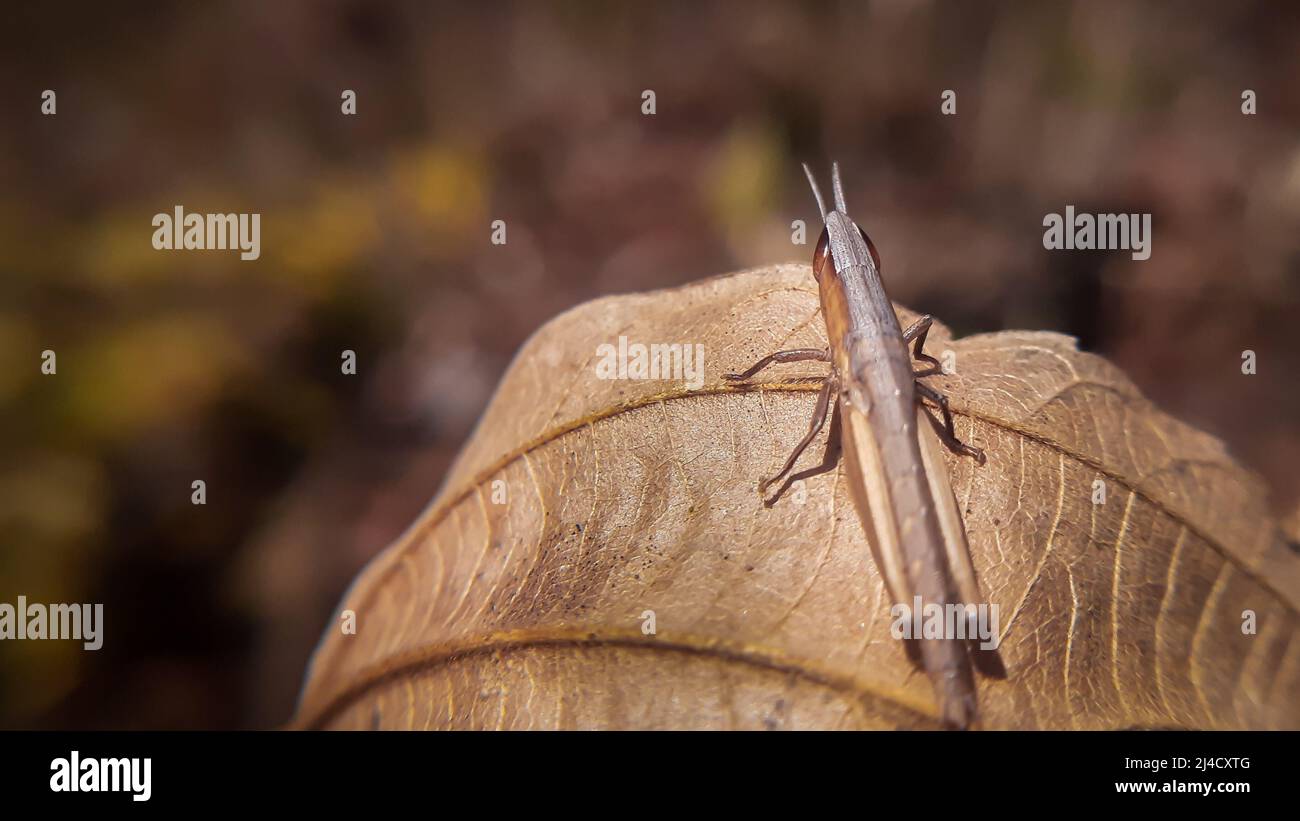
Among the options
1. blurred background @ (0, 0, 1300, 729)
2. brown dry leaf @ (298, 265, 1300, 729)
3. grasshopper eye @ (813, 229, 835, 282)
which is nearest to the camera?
brown dry leaf @ (298, 265, 1300, 729)

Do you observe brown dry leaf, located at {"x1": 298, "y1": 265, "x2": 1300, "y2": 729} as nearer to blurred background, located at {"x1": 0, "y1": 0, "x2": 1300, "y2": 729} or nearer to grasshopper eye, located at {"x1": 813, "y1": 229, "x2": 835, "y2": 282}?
grasshopper eye, located at {"x1": 813, "y1": 229, "x2": 835, "y2": 282}


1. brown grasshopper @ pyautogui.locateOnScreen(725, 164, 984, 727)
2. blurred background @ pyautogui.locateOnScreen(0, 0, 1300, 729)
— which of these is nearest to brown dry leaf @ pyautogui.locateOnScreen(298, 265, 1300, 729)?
brown grasshopper @ pyautogui.locateOnScreen(725, 164, 984, 727)

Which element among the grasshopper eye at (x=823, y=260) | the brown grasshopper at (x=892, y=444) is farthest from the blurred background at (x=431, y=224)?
the brown grasshopper at (x=892, y=444)

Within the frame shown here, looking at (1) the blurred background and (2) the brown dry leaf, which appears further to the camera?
(1) the blurred background

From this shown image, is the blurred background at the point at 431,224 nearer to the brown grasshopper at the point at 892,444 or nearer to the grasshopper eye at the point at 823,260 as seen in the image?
the grasshopper eye at the point at 823,260
